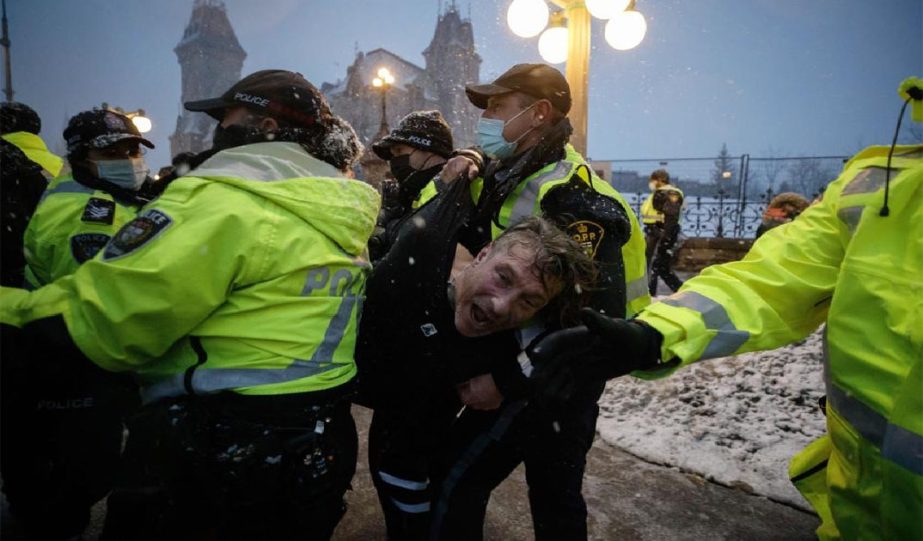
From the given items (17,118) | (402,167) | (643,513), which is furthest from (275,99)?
(643,513)

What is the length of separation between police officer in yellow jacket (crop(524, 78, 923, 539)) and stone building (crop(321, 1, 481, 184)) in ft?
182

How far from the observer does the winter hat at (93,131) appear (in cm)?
238

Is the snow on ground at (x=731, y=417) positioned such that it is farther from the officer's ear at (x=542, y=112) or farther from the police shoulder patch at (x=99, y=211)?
the police shoulder patch at (x=99, y=211)

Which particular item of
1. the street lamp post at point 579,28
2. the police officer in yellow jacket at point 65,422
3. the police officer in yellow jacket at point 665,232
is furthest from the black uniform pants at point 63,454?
the police officer in yellow jacket at point 665,232

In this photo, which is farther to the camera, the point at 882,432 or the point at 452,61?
the point at 452,61

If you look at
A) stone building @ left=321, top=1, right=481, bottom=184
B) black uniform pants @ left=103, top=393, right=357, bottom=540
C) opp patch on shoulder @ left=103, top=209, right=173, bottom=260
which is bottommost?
black uniform pants @ left=103, top=393, right=357, bottom=540

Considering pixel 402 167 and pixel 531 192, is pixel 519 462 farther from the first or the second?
pixel 402 167

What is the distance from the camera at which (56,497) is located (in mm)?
2092

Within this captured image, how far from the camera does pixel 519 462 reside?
78.2 inches

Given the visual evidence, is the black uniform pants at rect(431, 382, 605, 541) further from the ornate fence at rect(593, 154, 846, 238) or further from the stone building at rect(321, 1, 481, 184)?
the stone building at rect(321, 1, 481, 184)

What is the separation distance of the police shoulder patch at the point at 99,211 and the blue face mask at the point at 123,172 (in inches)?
9.0

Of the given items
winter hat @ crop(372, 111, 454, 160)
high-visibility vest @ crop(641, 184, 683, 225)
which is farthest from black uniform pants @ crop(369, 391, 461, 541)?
high-visibility vest @ crop(641, 184, 683, 225)

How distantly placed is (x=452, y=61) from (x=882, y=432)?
69.9m

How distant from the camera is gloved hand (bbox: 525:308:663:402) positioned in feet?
4.15
